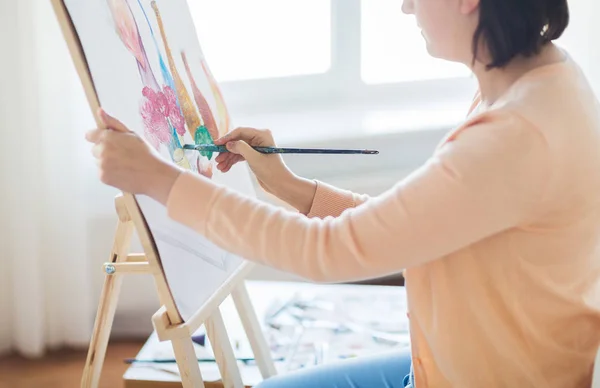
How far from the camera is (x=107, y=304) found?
1.09 metres

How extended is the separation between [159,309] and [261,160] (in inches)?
11.7

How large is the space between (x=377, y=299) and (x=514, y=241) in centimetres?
98

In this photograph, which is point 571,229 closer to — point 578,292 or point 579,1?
point 578,292

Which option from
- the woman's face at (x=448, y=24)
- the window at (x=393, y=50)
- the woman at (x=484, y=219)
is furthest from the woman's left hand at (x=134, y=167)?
the window at (x=393, y=50)

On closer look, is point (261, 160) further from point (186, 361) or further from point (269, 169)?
point (186, 361)

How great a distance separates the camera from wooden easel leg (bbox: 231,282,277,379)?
49.5 inches

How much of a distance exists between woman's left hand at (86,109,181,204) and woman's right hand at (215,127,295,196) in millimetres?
261

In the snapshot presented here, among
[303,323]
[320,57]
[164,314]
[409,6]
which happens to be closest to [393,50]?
[320,57]

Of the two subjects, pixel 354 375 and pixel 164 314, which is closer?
pixel 164 314

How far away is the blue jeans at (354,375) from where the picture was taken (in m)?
1.00

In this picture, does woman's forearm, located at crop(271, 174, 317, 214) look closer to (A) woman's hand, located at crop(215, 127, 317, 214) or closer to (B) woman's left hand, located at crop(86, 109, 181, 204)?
(A) woman's hand, located at crop(215, 127, 317, 214)

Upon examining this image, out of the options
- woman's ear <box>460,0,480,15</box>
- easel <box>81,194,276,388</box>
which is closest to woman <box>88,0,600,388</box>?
woman's ear <box>460,0,480,15</box>

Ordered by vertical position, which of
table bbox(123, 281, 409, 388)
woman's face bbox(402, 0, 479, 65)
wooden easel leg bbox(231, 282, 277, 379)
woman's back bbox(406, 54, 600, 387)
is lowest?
table bbox(123, 281, 409, 388)

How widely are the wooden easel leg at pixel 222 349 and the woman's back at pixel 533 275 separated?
0.36m
